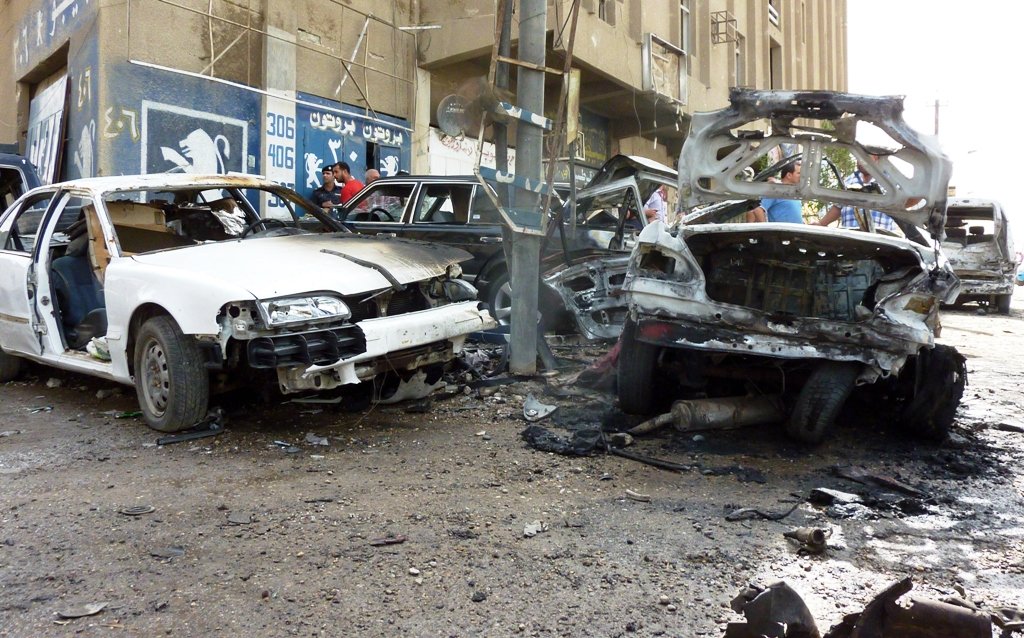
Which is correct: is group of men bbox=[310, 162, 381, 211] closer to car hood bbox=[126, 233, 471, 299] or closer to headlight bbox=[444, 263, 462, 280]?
car hood bbox=[126, 233, 471, 299]

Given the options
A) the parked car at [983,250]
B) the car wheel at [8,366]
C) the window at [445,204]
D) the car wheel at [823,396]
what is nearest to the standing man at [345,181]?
the window at [445,204]

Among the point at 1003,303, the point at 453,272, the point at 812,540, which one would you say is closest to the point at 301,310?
the point at 453,272

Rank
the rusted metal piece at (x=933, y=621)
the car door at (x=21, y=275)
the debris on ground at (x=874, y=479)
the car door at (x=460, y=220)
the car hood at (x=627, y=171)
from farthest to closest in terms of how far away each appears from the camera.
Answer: the car door at (x=460, y=220)
the car hood at (x=627, y=171)
the car door at (x=21, y=275)
the debris on ground at (x=874, y=479)
the rusted metal piece at (x=933, y=621)

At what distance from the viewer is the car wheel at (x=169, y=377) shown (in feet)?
13.7

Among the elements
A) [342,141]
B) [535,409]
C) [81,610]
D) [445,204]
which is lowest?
[81,610]

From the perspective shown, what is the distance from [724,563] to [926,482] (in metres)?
1.63

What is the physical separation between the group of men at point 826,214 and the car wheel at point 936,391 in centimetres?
94

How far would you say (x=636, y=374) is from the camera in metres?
4.52

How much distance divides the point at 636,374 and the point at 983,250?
11408 mm

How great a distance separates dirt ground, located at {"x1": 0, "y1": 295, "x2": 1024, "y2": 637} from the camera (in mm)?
2420

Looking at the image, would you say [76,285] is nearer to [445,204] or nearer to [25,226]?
[25,226]

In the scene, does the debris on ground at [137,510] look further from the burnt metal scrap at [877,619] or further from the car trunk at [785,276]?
the car trunk at [785,276]

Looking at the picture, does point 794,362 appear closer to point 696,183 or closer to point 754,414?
point 754,414

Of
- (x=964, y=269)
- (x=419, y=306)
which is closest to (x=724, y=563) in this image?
(x=419, y=306)
